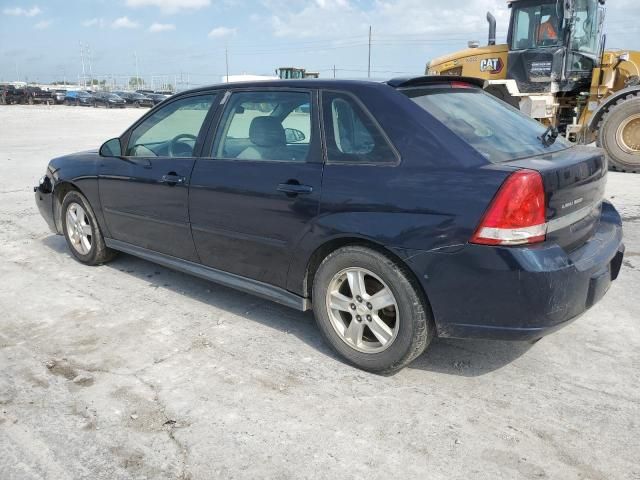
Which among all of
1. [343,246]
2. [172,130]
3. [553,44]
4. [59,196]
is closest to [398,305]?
[343,246]

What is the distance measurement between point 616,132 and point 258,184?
29.0 feet

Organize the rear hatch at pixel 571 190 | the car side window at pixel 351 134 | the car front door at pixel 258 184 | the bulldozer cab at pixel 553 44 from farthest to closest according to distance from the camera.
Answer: the bulldozer cab at pixel 553 44 → the car front door at pixel 258 184 → the car side window at pixel 351 134 → the rear hatch at pixel 571 190

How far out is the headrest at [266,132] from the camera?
365cm

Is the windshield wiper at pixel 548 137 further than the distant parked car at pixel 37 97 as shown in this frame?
No

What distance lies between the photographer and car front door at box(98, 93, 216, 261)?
13.3 feet

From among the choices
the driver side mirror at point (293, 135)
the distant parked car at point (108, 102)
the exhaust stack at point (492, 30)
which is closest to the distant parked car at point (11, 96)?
the distant parked car at point (108, 102)

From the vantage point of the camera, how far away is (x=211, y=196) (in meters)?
3.77

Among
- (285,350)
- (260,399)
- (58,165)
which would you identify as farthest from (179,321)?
(58,165)

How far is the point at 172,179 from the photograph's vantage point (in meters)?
4.05

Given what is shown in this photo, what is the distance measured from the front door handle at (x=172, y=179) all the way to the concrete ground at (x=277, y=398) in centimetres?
96

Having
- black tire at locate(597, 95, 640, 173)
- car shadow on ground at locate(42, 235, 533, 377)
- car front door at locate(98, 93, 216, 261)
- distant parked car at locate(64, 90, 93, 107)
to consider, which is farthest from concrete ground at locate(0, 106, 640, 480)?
distant parked car at locate(64, 90, 93, 107)

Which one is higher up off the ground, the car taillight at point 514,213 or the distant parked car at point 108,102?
the distant parked car at point 108,102

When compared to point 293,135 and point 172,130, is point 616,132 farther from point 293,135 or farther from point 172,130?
point 172,130

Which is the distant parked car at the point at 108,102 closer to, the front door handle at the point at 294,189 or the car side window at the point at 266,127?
the car side window at the point at 266,127
